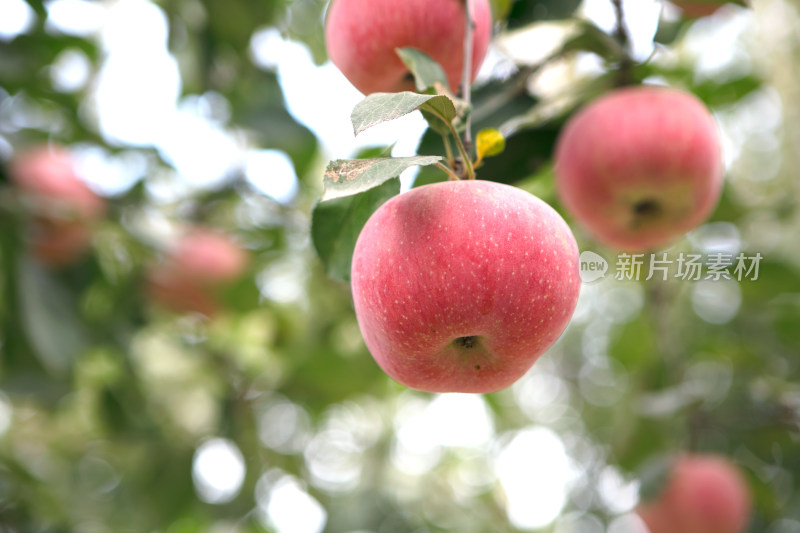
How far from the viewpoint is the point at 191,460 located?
2.11m

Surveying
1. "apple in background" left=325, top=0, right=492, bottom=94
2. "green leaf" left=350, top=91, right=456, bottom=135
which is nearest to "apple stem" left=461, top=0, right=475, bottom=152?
"apple in background" left=325, top=0, right=492, bottom=94

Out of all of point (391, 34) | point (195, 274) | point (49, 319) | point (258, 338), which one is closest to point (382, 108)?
point (391, 34)

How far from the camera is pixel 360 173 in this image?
0.48 m

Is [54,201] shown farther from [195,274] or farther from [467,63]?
[467,63]

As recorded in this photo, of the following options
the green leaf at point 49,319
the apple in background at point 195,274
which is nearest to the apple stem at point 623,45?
the apple in background at point 195,274

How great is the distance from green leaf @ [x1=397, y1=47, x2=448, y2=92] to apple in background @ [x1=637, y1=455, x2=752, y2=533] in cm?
125

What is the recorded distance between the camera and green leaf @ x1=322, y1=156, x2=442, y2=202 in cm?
46

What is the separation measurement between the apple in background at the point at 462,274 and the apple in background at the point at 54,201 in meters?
1.33

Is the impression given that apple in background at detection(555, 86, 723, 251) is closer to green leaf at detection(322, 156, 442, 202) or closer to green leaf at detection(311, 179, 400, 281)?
green leaf at detection(311, 179, 400, 281)

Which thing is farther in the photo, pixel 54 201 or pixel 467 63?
pixel 54 201

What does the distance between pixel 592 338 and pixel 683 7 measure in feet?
8.38

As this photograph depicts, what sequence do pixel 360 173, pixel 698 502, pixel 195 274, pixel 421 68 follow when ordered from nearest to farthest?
1. pixel 360 173
2. pixel 421 68
3. pixel 698 502
4. pixel 195 274

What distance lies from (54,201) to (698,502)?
69.0 inches

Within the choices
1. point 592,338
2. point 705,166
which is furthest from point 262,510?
point 705,166
